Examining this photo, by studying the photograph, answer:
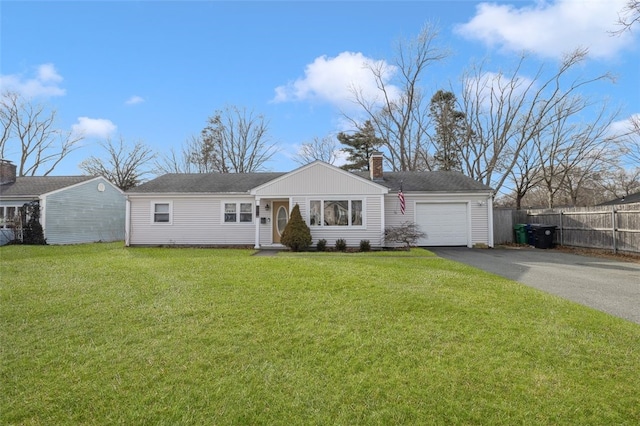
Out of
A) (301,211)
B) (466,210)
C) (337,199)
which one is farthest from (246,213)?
(466,210)

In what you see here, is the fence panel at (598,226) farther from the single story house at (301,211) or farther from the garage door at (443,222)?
the garage door at (443,222)

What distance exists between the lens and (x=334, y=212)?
14867 mm

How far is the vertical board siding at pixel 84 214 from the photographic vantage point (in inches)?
749

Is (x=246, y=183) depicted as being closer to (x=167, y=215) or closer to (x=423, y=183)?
(x=167, y=215)

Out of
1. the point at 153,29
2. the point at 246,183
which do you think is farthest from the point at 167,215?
the point at 153,29

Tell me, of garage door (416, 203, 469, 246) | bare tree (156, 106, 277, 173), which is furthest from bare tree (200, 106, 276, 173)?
garage door (416, 203, 469, 246)

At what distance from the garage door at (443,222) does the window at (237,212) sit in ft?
26.4

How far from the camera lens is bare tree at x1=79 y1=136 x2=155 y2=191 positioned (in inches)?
1352

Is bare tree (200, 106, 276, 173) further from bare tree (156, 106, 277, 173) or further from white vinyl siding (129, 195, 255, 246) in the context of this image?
white vinyl siding (129, 195, 255, 246)

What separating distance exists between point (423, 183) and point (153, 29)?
1295 cm

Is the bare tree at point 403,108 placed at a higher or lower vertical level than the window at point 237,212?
higher

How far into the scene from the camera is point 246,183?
1739 centimetres

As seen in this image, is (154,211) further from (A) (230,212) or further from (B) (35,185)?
(B) (35,185)

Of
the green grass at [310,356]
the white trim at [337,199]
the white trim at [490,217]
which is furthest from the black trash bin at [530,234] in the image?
the green grass at [310,356]
